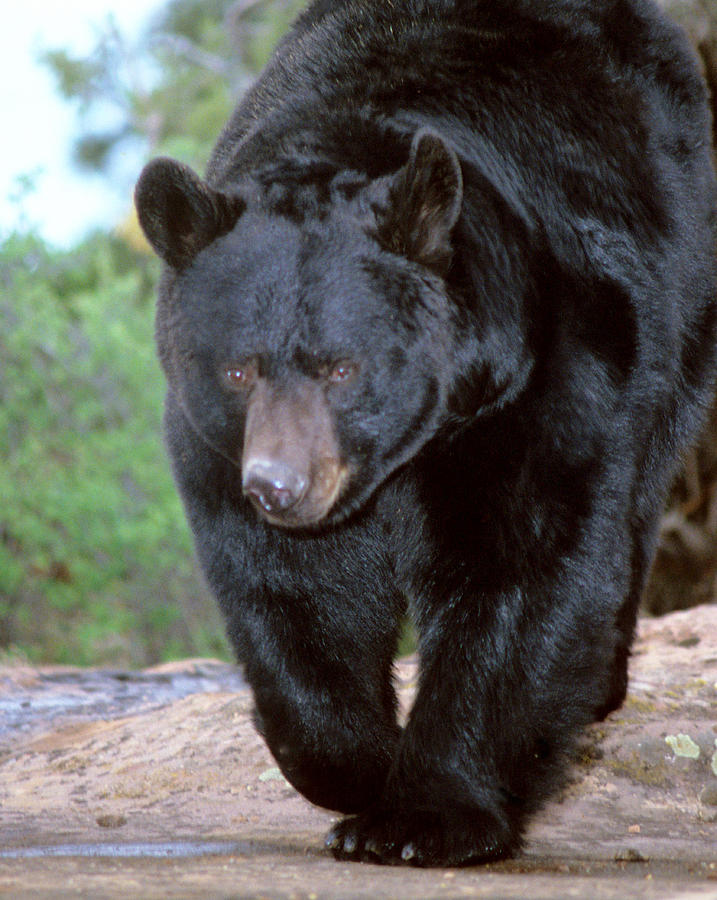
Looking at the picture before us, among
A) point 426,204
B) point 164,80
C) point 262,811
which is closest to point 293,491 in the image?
point 426,204

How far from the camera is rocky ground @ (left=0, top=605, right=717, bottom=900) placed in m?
2.46

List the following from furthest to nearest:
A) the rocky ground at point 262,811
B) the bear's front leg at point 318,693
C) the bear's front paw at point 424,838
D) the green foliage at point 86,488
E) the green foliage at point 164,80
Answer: the green foliage at point 164,80, the green foliage at point 86,488, the bear's front leg at point 318,693, the bear's front paw at point 424,838, the rocky ground at point 262,811

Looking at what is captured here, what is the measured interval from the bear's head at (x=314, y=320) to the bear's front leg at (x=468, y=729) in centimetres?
45

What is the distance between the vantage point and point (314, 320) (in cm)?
282

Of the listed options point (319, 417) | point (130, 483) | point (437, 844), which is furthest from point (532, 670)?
point (130, 483)

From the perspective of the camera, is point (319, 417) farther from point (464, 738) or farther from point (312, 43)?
point (312, 43)

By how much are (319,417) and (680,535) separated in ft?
17.6

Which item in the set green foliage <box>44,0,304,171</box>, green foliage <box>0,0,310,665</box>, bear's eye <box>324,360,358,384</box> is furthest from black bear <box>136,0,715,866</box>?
green foliage <box>44,0,304,171</box>

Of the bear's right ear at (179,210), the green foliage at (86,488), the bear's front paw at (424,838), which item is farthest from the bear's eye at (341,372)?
the green foliage at (86,488)

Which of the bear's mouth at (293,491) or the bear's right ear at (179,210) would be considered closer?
the bear's mouth at (293,491)

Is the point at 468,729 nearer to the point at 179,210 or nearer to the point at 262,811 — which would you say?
the point at 262,811

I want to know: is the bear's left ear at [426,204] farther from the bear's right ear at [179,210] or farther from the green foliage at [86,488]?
the green foliage at [86,488]

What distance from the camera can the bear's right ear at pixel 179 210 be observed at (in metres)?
2.86

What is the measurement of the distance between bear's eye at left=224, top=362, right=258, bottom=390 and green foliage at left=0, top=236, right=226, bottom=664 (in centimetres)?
801
